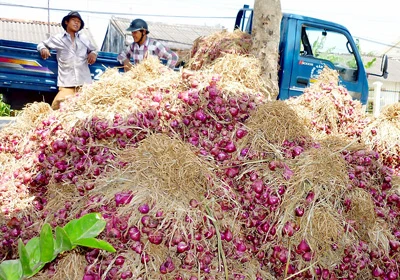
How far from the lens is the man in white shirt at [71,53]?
5793 mm

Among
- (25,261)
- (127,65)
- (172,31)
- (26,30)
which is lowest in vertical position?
(25,261)

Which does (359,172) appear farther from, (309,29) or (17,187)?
(309,29)

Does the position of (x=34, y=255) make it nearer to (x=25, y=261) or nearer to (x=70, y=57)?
(x=25, y=261)

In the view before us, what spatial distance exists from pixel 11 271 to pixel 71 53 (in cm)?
522

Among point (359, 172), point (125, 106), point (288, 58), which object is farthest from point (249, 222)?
point (288, 58)

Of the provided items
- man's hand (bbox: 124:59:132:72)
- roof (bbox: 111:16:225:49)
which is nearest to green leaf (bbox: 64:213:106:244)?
man's hand (bbox: 124:59:132:72)

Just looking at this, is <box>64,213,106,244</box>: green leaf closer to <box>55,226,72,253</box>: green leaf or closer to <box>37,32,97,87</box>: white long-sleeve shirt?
<box>55,226,72,253</box>: green leaf

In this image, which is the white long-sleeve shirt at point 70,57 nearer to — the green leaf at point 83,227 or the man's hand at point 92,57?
the man's hand at point 92,57

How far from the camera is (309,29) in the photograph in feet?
22.1

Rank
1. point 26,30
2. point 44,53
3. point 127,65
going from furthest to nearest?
point 26,30 < point 44,53 < point 127,65

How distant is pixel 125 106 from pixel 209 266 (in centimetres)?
131

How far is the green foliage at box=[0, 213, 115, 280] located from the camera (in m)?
1.07

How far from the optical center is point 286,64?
6434 mm

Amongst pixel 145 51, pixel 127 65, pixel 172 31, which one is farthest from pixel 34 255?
pixel 172 31
